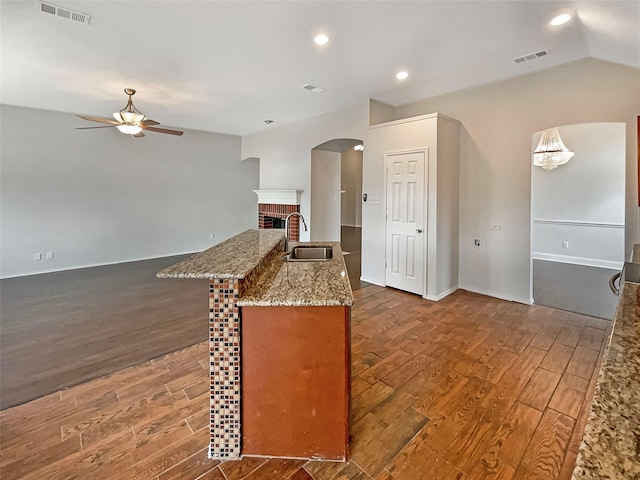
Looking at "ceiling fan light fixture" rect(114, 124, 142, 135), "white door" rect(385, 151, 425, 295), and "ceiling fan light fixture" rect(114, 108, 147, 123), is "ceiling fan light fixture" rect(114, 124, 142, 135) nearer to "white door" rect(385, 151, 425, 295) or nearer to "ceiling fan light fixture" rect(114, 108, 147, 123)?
"ceiling fan light fixture" rect(114, 108, 147, 123)

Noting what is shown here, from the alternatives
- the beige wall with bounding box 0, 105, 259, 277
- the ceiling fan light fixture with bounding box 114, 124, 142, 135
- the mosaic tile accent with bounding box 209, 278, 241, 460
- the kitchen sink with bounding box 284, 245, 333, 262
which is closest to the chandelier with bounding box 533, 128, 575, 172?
the kitchen sink with bounding box 284, 245, 333, 262

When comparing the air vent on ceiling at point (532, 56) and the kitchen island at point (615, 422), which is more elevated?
the air vent on ceiling at point (532, 56)

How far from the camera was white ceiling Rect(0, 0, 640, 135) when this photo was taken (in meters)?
2.61

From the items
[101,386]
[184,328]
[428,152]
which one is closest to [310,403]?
[101,386]

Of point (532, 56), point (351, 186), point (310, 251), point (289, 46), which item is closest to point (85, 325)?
point (310, 251)

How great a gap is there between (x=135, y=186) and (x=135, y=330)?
4437 mm

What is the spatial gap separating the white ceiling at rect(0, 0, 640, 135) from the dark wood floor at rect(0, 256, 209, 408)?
9.71 ft

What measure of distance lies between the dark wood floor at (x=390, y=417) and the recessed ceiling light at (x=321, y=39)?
9.73ft

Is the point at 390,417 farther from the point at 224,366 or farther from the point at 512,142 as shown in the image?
the point at 512,142

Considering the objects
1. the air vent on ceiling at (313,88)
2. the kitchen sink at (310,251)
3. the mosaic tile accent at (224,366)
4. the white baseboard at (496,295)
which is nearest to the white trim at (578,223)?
the white baseboard at (496,295)

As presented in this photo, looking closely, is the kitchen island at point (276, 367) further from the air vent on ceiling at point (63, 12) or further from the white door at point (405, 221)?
the white door at point (405, 221)

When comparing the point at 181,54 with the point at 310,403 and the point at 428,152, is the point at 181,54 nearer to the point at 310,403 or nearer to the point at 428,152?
the point at 428,152

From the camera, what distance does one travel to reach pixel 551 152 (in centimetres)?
577

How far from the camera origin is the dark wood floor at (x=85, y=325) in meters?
2.63
